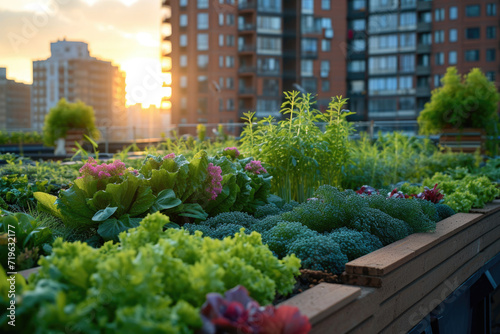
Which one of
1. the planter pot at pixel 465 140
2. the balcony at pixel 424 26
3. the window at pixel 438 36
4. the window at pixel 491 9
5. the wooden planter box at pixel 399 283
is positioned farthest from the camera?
the balcony at pixel 424 26

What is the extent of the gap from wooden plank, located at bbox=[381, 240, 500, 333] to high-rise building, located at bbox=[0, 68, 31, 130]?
16704cm

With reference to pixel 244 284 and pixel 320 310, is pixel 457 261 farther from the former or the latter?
pixel 244 284

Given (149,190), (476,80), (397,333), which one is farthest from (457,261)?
(476,80)

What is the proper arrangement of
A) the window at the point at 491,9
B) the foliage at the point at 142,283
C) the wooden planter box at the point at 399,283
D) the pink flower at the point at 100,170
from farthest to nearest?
the window at the point at 491,9, the pink flower at the point at 100,170, the wooden planter box at the point at 399,283, the foliage at the point at 142,283

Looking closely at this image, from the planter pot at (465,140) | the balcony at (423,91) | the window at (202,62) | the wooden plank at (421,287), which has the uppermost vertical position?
the window at (202,62)

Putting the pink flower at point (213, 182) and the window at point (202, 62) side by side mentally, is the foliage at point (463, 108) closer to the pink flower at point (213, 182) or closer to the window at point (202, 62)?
the pink flower at point (213, 182)

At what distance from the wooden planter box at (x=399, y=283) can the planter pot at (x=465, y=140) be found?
792 cm

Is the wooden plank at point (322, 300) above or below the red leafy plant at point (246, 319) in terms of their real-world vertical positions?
below

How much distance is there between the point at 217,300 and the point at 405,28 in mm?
55680

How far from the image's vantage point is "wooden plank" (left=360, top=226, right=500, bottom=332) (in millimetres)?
2326

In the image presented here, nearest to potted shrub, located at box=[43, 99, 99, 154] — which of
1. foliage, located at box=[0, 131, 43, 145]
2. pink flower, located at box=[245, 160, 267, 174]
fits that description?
foliage, located at box=[0, 131, 43, 145]

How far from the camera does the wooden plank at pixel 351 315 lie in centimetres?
175

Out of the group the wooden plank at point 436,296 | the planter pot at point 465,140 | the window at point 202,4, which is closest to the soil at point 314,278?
the wooden plank at point 436,296

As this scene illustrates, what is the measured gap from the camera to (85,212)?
2.92m
